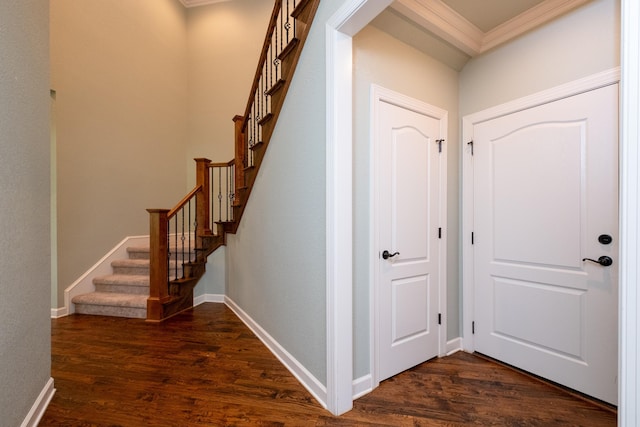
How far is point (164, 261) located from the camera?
10.3 feet

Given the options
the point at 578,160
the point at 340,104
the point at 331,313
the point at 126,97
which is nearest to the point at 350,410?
the point at 331,313

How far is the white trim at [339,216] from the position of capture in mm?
1629

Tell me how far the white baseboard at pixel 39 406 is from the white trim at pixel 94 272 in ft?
6.35

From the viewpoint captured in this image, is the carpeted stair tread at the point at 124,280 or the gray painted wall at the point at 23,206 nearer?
the gray painted wall at the point at 23,206

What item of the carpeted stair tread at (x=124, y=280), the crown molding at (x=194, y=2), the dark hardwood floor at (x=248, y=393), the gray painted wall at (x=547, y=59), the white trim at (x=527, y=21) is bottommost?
the dark hardwood floor at (x=248, y=393)

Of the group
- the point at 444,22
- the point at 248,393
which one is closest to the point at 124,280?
the point at 248,393

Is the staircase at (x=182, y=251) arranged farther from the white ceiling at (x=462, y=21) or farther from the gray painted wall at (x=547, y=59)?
the gray painted wall at (x=547, y=59)

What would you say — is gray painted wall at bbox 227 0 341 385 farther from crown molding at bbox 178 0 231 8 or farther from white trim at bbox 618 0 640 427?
crown molding at bbox 178 0 231 8

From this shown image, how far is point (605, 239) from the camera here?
1711 mm

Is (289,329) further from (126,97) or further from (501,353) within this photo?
(126,97)

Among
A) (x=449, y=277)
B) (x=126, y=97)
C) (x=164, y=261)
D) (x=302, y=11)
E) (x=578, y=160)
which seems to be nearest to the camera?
(x=578, y=160)

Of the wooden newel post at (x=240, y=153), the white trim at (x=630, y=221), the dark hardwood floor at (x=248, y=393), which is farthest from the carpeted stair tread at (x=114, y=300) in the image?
the white trim at (x=630, y=221)

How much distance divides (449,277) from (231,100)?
14.2 feet

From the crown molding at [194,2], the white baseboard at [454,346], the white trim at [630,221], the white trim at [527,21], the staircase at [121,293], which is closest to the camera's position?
the white trim at [630,221]
